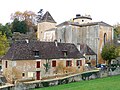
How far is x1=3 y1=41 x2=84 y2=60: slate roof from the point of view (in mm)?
37250

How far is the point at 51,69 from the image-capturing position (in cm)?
3969

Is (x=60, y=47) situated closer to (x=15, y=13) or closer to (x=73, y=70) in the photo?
(x=73, y=70)

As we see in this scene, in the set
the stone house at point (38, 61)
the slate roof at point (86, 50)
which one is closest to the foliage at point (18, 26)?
the slate roof at point (86, 50)

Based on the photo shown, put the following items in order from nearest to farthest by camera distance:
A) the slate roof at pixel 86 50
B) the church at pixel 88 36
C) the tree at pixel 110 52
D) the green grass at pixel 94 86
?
the green grass at pixel 94 86 → the tree at pixel 110 52 → the slate roof at pixel 86 50 → the church at pixel 88 36

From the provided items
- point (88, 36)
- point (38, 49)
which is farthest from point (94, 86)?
point (88, 36)

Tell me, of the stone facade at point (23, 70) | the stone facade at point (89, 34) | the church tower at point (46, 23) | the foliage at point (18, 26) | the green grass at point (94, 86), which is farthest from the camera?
the foliage at point (18, 26)

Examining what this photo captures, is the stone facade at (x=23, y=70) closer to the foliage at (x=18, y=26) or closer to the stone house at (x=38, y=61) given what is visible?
the stone house at (x=38, y=61)

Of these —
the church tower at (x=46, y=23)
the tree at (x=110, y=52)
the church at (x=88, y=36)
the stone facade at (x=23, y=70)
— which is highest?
the church tower at (x=46, y=23)

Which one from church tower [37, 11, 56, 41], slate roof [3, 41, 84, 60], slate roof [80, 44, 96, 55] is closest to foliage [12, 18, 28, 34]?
church tower [37, 11, 56, 41]

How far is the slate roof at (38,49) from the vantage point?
122 ft

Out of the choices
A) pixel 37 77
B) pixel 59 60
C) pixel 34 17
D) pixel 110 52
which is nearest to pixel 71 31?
pixel 110 52

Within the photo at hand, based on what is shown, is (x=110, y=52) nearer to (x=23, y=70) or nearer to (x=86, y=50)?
(x=86, y=50)

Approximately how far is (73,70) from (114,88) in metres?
15.8

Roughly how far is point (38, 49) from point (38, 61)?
90.1 inches
